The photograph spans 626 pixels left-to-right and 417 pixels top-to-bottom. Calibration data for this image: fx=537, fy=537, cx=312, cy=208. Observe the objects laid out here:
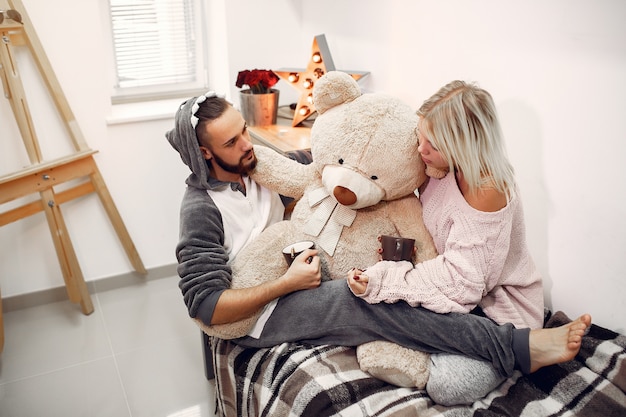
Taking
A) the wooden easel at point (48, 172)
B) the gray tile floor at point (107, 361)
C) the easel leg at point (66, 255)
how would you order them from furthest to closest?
the easel leg at point (66, 255) < the wooden easel at point (48, 172) < the gray tile floor at point (107, 361)

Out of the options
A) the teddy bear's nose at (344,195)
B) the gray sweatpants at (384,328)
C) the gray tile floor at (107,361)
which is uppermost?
the teddy bear's nose at (344,195)

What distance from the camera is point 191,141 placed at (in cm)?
149

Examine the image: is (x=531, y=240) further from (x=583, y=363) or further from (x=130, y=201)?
(x=130, y=201)

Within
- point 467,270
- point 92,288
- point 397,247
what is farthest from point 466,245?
point 92,288

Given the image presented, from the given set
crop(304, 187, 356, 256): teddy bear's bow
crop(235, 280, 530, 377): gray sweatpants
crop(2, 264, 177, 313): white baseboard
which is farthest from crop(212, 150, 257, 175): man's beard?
crop(2, 264, 177, 313): white baseboard

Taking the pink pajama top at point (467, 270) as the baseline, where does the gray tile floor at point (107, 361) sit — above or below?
below

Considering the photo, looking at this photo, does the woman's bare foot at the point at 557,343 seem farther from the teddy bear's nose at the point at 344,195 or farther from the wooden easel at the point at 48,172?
the wooden easel at the point at 48,172

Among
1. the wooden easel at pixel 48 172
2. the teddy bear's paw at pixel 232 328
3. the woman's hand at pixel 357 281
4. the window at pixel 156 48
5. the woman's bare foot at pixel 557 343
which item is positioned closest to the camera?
the woman's bare foot at pixel 557 343

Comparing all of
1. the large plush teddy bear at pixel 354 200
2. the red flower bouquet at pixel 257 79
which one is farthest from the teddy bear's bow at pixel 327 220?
the red flower bouquet at pixel 257 79

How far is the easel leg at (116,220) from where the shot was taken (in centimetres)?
241

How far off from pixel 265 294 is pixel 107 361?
1.07 meters

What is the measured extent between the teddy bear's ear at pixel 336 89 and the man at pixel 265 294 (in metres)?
0.27

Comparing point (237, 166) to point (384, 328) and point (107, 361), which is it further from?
point (107, 361)

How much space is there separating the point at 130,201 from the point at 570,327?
2.04 m
